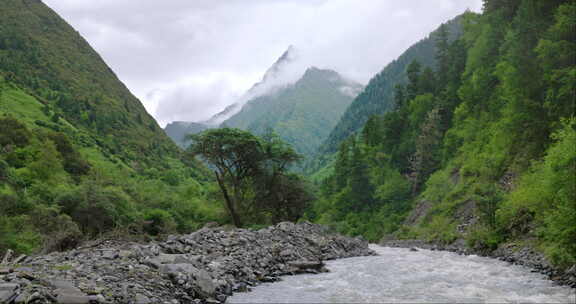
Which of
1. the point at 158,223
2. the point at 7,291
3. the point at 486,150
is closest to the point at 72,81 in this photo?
the point at 158,223

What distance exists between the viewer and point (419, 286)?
17.4 meters

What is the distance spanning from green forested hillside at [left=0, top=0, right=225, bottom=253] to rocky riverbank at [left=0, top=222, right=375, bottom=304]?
42.5 ft

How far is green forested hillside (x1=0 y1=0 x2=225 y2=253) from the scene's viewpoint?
119ft

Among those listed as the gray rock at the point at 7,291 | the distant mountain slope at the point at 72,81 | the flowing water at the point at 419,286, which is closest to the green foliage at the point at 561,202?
the flowing water at the point at 419,286

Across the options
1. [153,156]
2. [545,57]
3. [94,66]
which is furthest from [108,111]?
[545,57]

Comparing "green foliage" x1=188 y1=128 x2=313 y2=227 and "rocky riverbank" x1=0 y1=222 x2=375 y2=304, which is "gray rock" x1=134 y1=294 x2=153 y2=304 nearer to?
"rocky riverbank" x1=0 y1=222 x2=375 y2=304

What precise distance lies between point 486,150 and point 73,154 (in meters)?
66.2

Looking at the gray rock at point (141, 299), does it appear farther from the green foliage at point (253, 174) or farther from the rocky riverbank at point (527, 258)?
the green foliage at point (253, 174)

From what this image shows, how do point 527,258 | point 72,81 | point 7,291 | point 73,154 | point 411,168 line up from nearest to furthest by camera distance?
point 7,291 → point 527,258 → point 411,168 → point 73,154 → point 72,81

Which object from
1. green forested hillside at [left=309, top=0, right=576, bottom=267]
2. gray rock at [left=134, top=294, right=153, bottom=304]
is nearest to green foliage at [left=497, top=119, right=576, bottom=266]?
green forested hillside at [left=309, top=0, right=576, bottom=267]

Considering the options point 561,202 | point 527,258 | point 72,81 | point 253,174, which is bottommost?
point 527,258

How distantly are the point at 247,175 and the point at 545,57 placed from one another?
29.5 metres

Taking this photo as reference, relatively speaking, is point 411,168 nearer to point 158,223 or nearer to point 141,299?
point 158,223

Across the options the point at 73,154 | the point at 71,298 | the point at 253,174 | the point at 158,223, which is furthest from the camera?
the point at 73,154
